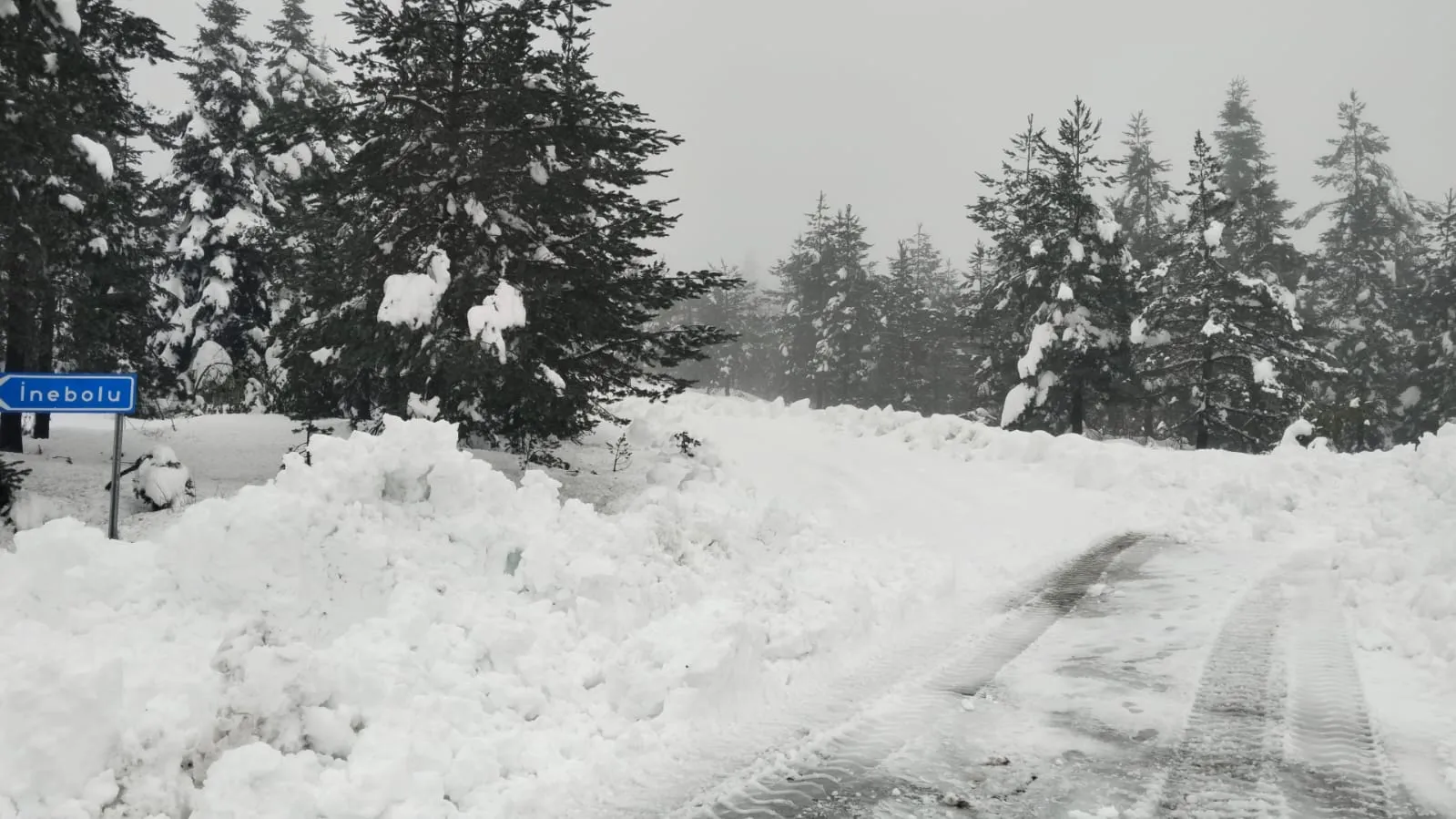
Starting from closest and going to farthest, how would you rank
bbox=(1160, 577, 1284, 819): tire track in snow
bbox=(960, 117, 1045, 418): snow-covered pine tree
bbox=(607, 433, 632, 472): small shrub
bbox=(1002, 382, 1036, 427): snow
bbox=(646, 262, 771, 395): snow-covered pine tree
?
bbox=(1160, 577, 1284, 819): tire track in snow
bbox=(607, 433, 632, 472): small shrub
bbox=(1002, 382, 1036, 427): snow
bbox=(960, 117, 1045, 418): snow-covered pine tree
bbox=(646, 262, 771, 395): snow-covered pine tree

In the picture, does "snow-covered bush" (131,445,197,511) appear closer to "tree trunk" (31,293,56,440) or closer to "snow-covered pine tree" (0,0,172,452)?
"snow-covered pine tree" (0,0,172,452)

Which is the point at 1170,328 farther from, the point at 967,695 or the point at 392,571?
the point at 392,571

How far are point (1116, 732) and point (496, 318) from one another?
682cm

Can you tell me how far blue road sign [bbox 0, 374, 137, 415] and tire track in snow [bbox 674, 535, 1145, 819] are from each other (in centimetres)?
536

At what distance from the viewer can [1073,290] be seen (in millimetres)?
24859

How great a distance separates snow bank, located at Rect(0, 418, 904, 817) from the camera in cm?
359

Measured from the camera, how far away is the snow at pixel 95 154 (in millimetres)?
10188

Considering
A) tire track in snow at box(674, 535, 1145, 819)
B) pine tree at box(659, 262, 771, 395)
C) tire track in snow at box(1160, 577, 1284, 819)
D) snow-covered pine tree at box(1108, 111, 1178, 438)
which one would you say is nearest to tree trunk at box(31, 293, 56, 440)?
tire track in snow at box(674, 535, 1145, 819)

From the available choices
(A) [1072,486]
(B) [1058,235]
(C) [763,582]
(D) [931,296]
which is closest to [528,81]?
Answer: (C) [763,582]

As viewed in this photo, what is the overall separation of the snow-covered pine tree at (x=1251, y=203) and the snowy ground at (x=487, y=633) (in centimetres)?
2169

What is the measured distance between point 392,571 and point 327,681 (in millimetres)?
1442

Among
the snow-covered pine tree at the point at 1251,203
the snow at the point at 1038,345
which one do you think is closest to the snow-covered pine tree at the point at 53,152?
the snow at the point at 1038,345

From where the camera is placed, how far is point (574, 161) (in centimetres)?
1094

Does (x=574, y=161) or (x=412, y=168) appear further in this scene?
(x=574, y=161)
